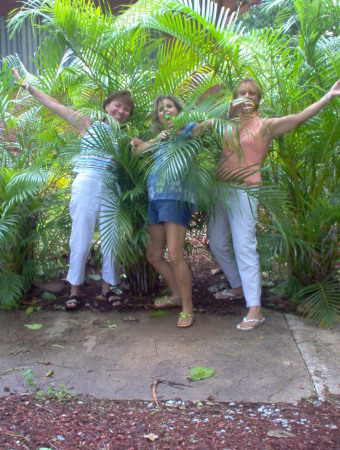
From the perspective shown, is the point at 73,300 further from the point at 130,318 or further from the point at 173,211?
the point at 173,211

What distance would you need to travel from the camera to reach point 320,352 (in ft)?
11.9

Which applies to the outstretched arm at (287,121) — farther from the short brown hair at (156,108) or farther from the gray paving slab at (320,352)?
the gray paving slab at (320,352)

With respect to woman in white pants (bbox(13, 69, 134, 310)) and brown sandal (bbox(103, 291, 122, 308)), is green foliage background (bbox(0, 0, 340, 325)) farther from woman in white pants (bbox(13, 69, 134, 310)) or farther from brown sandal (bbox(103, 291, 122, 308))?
brown sandal (bbox(103, 291, 122, 308))

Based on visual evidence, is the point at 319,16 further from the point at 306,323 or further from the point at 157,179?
the point at 306,323

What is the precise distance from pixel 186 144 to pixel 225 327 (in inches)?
54.9

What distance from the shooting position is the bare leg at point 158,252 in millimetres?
4168

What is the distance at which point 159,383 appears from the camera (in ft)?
10.7

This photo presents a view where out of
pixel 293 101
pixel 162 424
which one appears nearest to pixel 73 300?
pixel 162 424

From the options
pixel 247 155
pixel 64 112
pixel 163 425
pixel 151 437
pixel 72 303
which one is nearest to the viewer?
pixel 151 437

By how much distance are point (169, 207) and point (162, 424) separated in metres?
1.63

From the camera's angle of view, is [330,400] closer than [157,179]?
Yes

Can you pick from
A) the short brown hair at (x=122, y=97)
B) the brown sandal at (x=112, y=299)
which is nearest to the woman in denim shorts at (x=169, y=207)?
the short brown hair at (x=122, y=97)

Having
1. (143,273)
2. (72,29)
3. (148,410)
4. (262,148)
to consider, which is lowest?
(148,410)

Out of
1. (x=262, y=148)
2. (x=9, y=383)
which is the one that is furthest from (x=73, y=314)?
(x=262, y=148)
